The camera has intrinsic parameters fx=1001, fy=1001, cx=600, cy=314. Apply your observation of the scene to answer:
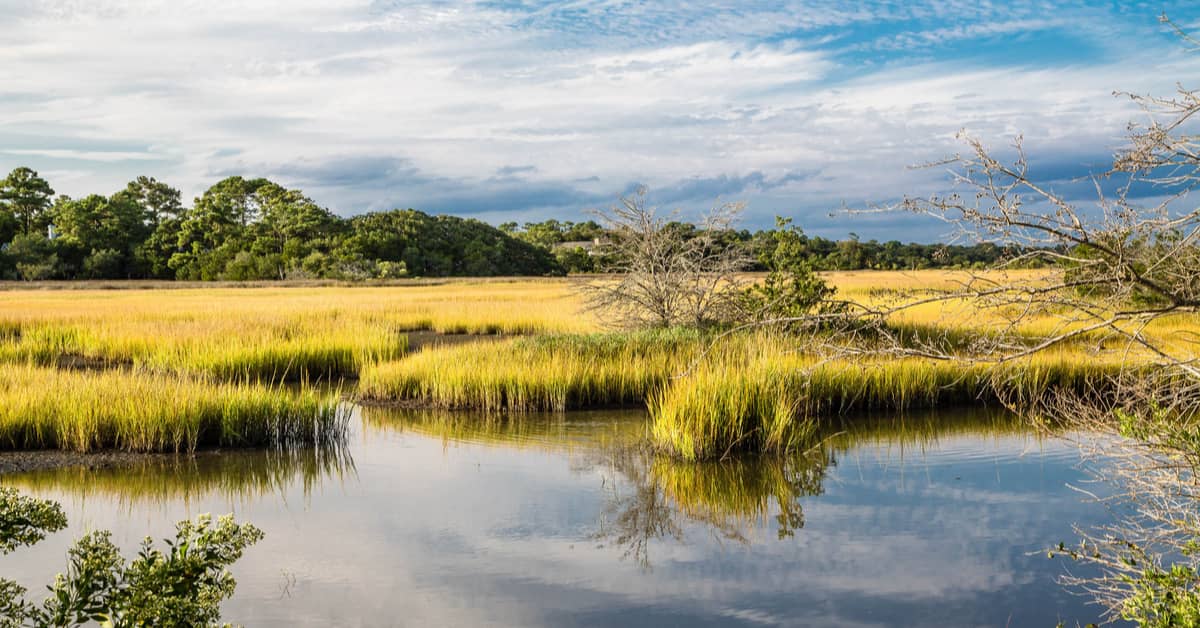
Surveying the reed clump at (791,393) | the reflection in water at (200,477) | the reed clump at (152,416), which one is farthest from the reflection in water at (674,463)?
the reflection in water at (200,477)

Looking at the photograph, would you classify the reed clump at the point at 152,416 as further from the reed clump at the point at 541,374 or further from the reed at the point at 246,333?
the reed clump at the point at 541,374

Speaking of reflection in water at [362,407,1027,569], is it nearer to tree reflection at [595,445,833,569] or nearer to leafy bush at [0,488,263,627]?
tree reflection at [595,445,833,569]

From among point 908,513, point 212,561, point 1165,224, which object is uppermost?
point 1165,224

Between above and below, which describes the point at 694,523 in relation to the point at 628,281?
below

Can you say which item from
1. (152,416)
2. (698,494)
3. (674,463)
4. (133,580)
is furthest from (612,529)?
(152,416)

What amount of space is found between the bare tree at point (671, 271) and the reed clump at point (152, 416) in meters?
7.26

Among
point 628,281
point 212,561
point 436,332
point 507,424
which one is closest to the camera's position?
point 212,561

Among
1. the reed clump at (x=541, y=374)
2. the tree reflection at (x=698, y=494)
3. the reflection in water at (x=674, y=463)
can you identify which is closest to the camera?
the tree reflection at (x=698, y=494)

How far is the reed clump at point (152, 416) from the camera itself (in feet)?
34.9

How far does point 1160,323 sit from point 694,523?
55.2 feet

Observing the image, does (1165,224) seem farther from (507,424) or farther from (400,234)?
(400,234)

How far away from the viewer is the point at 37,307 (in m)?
28.2

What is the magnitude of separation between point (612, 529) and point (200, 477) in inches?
171

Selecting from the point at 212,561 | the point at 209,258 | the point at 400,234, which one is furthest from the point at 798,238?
the point at 400,234
